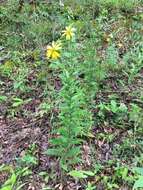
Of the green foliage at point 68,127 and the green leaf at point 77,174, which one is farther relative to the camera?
the green leaf at point 77,174

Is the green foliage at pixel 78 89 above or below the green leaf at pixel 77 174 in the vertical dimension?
→ above

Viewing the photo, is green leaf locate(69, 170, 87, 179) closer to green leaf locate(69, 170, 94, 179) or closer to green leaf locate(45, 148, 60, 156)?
green leaf locate(69, 170, 94, 179)

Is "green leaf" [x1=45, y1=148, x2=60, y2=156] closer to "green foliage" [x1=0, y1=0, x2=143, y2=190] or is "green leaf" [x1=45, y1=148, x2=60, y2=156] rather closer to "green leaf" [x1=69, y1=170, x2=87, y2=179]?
→ "green foliage" [x1=0, y1=0, x2=143, y2=190]

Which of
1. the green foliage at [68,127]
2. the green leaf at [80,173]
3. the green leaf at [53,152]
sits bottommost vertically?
the green leaf at [80,173]

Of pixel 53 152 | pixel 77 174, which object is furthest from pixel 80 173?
pixel 53 152

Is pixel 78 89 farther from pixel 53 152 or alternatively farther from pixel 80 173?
pixel 80 173

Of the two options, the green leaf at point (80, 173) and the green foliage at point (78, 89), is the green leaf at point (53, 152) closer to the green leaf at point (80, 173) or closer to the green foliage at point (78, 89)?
the green foliage at point (78, 89)

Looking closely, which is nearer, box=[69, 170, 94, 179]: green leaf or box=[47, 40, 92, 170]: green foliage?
box=[47, 40, 92, 170]: green foliage

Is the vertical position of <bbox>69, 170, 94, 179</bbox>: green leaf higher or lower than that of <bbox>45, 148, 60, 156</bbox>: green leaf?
lower

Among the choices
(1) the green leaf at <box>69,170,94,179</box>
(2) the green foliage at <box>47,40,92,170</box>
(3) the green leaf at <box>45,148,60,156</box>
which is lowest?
(1) the green leaf at <box>69,170,94,179</box>

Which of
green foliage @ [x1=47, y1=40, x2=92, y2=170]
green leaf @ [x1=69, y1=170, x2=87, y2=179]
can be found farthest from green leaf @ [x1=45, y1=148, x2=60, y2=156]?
green leaf @ [x1=69, y1=170, x2=87, y2=179]

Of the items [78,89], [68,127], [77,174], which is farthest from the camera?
[78,89]

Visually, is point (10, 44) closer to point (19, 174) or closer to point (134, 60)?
point (134, 60)

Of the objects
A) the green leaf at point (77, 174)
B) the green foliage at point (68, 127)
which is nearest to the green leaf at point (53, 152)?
the green foliage at point (68, 127)
